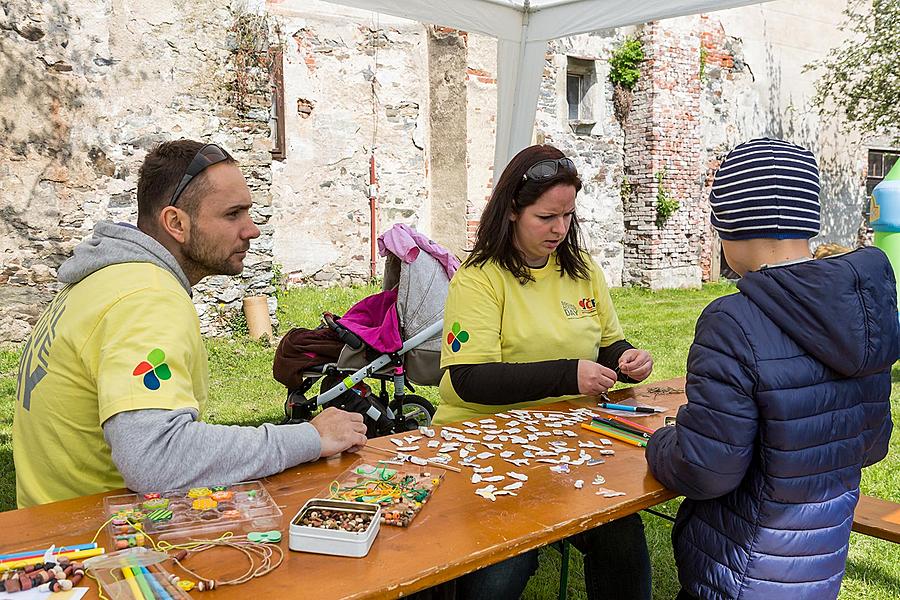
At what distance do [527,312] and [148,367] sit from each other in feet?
5.41

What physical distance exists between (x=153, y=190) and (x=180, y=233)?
0.14 m

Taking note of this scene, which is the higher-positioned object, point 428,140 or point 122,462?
point 428,140

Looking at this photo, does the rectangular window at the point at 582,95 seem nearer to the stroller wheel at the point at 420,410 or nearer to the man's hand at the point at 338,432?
the stroller wheel at the point at 420,410

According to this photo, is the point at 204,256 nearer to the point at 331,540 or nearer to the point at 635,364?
the point at 331,540

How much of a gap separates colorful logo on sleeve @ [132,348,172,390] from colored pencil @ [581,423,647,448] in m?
1.36

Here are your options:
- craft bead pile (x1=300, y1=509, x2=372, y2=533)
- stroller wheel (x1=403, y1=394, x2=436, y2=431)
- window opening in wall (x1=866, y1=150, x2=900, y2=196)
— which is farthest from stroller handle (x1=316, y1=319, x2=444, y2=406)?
window opening in wall (x1=866, y1=150, x2=900, y2=196)

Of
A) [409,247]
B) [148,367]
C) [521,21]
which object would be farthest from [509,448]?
[521,21]

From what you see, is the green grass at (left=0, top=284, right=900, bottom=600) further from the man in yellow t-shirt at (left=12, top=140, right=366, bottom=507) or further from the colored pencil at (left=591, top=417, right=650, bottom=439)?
the man in yellow t-shirt at (left=12, top=140, right=366, bottom=507)

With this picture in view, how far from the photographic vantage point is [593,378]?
279cm

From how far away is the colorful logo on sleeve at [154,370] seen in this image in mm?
1748

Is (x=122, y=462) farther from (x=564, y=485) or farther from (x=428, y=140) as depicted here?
(x=428, y=140)

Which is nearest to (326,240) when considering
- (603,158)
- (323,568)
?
(603,158)

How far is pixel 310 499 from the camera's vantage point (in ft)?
5.90

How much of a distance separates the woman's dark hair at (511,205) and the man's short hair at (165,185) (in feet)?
4.24
